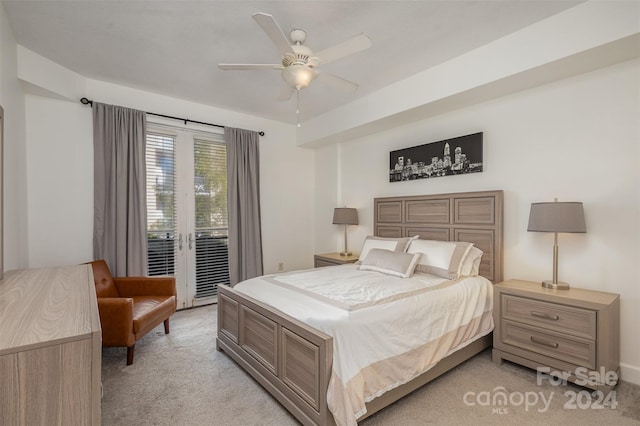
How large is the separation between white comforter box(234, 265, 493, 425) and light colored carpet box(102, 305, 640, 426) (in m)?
0.25

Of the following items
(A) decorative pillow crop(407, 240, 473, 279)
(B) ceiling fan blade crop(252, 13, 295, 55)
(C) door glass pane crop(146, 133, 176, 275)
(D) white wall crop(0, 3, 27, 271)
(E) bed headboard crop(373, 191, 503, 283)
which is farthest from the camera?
(C) door glass pane crop(146, 133, 176, 275)

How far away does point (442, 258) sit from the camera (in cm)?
304

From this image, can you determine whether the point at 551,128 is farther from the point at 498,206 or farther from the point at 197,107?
the point at 197,107

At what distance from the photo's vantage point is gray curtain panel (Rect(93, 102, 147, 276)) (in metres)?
3.45

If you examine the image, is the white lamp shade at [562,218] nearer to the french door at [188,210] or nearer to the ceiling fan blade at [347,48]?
the ceiling fan blade at [347,48]

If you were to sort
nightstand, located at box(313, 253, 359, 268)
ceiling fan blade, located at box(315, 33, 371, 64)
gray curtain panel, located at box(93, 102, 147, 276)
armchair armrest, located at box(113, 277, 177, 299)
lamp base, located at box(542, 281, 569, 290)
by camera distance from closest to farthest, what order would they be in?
ceiling fan blade, located at box(315, 33, 371, 64), lamp base, located at box(542, 281, 569, 290), armchair armrest, located at box(113, 277, 177, 299), gray curtain panel, located at box(93, 102, 147, 276), nightstand, located at box(313, 253, 359, 268)

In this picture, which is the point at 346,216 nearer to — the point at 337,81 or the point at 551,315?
the point at 337,81

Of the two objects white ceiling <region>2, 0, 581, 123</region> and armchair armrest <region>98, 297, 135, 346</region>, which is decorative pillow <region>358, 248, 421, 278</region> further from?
armchair armrest <region>98, 297, 135, 346</region>

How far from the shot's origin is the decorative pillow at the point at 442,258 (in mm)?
2946

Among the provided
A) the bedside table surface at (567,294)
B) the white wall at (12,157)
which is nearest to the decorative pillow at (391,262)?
the bedside table surface at (567,294)

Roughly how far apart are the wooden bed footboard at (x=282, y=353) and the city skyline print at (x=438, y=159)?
259 centimetres

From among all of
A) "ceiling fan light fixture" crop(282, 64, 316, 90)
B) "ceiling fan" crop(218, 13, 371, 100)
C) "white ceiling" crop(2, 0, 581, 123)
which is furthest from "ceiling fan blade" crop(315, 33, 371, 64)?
"white ceiling" crop(2, 0, 581, 123)

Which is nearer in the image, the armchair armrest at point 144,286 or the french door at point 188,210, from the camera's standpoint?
the armchair armrest at point 144,286

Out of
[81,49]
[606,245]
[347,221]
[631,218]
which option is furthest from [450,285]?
[81,49]
